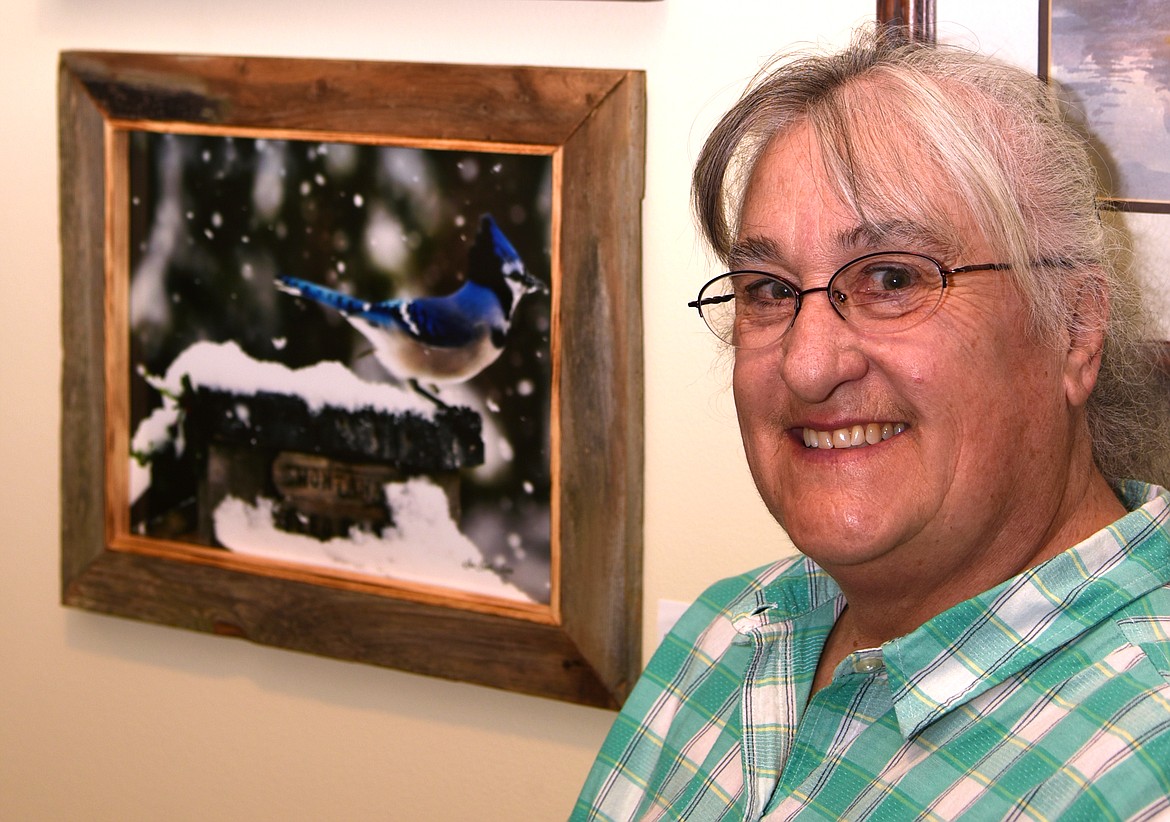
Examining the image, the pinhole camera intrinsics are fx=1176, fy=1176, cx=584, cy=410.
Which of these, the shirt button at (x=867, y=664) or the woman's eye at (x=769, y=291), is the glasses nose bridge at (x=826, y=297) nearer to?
the woman's eye at (x=769, y=291)

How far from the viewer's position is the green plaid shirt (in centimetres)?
80

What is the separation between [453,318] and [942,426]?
76cm

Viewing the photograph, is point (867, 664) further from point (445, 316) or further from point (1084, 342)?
point (445, 316)

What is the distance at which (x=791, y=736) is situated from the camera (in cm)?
103

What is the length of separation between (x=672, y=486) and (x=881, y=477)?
0.54 metres

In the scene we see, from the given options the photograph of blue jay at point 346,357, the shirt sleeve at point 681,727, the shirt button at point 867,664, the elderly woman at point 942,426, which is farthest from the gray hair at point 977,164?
the photograph of blue jay at point 346,357

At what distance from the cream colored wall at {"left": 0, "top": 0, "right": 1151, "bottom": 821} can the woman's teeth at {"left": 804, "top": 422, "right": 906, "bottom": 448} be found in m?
0.46

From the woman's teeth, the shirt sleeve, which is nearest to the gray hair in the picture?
the woman's teeth

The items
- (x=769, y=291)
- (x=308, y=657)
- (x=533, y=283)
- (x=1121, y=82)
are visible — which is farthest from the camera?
(x=308, y=657)

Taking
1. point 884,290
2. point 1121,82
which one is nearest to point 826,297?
point 884,290

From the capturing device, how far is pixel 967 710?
90 centimetres

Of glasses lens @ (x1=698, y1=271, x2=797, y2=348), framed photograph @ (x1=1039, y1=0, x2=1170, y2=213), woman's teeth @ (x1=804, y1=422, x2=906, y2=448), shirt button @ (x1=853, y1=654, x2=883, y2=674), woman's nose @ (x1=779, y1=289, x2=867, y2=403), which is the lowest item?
shirt button @ (x1=853, y1=654, x2=883, y2=674)

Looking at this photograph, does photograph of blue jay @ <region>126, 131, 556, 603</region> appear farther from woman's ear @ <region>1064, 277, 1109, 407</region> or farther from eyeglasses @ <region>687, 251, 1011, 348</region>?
woman's ear @ <region>1064, 277, 1109, 407</region>

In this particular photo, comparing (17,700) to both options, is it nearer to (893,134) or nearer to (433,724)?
(433,724)
